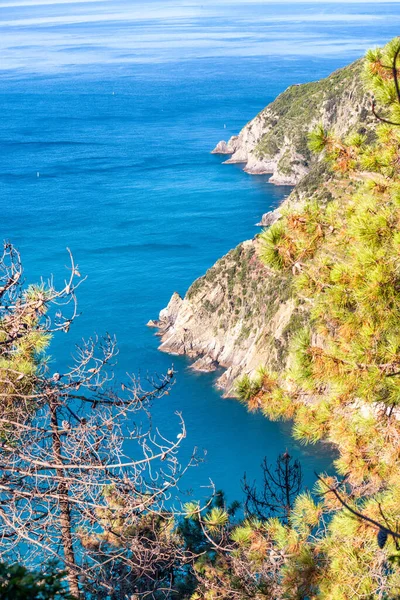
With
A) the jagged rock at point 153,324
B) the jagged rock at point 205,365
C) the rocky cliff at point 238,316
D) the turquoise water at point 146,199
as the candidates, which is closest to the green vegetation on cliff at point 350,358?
the turquoise water at point 146,199

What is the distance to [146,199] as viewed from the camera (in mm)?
78812

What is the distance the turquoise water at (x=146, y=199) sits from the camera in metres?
39.4

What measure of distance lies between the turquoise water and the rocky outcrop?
1.60 metres

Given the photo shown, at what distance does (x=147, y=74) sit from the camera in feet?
531

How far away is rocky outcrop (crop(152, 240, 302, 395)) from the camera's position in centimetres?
4338

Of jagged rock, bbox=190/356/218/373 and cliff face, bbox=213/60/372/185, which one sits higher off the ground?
cliff face, bbox=213/60/372/185

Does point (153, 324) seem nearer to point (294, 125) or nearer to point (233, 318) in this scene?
point (233, 318)

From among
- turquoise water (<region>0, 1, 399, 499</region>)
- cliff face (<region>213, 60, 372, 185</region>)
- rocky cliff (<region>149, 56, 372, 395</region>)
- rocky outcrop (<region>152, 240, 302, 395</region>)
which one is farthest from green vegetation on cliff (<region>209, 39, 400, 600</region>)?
cliff face (<region>213, 60, 372, 185</region>)

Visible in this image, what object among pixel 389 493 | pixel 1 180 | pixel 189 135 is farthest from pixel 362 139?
pixel 189 135

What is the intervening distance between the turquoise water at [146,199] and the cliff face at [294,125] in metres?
2.98

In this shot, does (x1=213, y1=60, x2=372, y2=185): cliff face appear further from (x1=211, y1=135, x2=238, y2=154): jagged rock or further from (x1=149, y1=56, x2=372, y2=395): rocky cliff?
(x1=149, y1=56, x2=372, y2=395): rocky cliff

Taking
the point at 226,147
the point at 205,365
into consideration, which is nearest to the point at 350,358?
the point at 205,365

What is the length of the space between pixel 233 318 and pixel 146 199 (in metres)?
34.2

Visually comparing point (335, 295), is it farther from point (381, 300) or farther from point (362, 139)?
point (362, 139)
